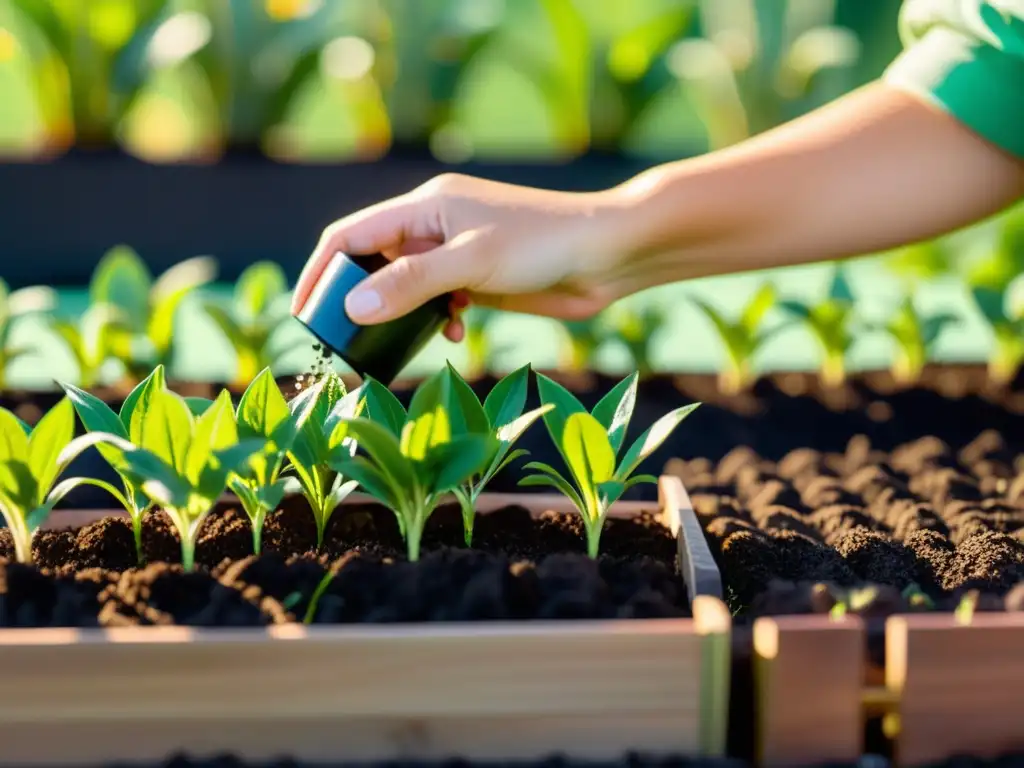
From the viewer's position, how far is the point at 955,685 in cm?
89

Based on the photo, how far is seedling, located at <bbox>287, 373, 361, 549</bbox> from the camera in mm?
1103

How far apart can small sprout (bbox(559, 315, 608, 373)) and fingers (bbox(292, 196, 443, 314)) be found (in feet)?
3.16

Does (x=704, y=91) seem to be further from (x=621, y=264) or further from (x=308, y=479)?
(x=308, y=479)

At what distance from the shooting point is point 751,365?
2.20 m

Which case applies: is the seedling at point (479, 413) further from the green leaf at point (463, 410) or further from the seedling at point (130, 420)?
the seedling at point (130, 420)

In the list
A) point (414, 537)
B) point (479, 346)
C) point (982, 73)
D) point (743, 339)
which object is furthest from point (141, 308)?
point (982, 73)

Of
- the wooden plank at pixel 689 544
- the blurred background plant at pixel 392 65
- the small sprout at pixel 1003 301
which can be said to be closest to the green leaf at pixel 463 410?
the wooden plank at pixel 689 544

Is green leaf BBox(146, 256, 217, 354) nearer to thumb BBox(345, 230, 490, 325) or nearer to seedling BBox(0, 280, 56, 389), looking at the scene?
seedling BBox(0, 280, 56, 389)

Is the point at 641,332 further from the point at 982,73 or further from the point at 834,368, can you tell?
the point at 982,73

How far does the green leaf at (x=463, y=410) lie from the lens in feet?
3.57

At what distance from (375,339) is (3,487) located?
348 millimetres

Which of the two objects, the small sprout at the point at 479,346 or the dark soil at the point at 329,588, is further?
the small sprout at the point at 479,346

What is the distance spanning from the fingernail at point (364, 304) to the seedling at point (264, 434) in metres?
0.09

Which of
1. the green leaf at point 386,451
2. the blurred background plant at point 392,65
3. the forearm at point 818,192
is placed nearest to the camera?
the green leaf at point 386,451
